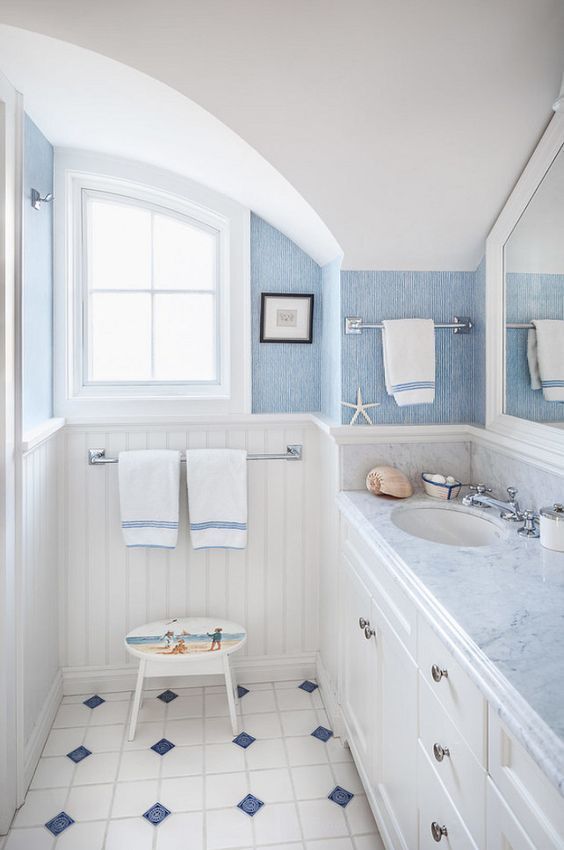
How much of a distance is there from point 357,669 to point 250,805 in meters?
0.52

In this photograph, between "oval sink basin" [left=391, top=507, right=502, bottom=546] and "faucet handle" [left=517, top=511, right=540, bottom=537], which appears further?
"oval sink basin" [left=391, top=507, right=502, bottom=546]

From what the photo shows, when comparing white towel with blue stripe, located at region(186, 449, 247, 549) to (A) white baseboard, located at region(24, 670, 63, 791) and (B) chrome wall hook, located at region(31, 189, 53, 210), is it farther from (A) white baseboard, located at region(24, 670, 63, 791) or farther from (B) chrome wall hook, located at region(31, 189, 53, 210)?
(B) chrome wall hook, located at region(31, 189, 53, 210)

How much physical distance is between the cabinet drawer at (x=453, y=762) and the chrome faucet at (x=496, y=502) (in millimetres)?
629

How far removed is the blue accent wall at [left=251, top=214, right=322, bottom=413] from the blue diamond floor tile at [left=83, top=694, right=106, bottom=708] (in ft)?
4.33

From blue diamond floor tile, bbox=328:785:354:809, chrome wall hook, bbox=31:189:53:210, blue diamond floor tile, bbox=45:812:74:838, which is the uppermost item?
chrome wall hook, bbox=31:189:53:210

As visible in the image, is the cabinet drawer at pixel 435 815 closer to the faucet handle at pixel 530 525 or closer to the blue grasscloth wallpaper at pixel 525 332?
the faucet handle at pixel 530 525

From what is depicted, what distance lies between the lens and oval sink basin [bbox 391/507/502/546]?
1912 millimetres

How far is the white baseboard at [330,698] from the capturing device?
2217mm

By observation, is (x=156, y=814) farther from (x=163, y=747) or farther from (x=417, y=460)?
(x=417, y=460)

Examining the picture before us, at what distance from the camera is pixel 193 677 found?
8.46 ft

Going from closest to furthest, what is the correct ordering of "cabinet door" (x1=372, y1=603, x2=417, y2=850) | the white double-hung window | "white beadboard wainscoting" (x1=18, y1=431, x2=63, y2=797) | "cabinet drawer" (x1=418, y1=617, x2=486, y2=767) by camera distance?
"cabinet drawer" (x1=418, y1=617, x2=486, y2=767), "cabinet door" (x1=372, y1=603, x2=417, y2=850), "white beadboard wainscoting" (x1=18, y1=431, x2=63, y2=797), the white double-hung window

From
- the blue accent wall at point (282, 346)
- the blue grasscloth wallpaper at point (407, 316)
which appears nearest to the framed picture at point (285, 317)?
the blue accent wall at point (282, 346)

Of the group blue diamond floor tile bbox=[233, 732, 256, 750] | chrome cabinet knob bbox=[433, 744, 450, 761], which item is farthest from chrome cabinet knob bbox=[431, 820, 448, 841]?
blue diamond floor tile bbox=[233, 732, 256, 750]

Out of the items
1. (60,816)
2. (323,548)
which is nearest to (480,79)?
(323,548)
